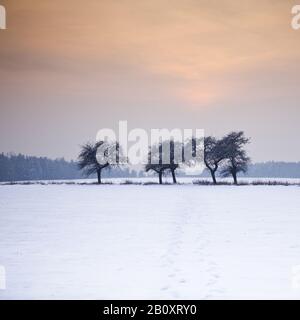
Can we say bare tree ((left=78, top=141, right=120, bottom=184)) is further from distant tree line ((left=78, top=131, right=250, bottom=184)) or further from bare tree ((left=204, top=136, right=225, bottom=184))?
bare tree ((left=204, top=136, right=225, bottom=184))

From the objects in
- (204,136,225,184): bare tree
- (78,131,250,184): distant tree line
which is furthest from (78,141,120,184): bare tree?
(204,136,225,184): bare tree

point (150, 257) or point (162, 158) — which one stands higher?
point (162, 158)

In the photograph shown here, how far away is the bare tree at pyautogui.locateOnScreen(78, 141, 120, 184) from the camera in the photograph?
85688mm

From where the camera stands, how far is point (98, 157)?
3366 inches

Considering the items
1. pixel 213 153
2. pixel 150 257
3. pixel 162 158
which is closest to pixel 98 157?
pixel 162 158

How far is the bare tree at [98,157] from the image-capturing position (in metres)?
85.7

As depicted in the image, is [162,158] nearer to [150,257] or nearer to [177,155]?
[177,155]

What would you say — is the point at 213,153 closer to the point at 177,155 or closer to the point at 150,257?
the point at 177,155

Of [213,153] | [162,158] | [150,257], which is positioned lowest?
[150,257]

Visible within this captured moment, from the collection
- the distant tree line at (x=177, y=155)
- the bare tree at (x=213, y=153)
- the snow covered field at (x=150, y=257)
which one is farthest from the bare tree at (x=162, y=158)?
the snow covered field at (x=150, y=257)

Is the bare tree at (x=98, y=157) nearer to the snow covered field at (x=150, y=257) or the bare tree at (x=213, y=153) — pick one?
the bare tree at (x=213, y=153)

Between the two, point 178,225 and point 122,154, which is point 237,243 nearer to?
point 178,225

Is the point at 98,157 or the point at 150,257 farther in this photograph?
the point at 98,157
